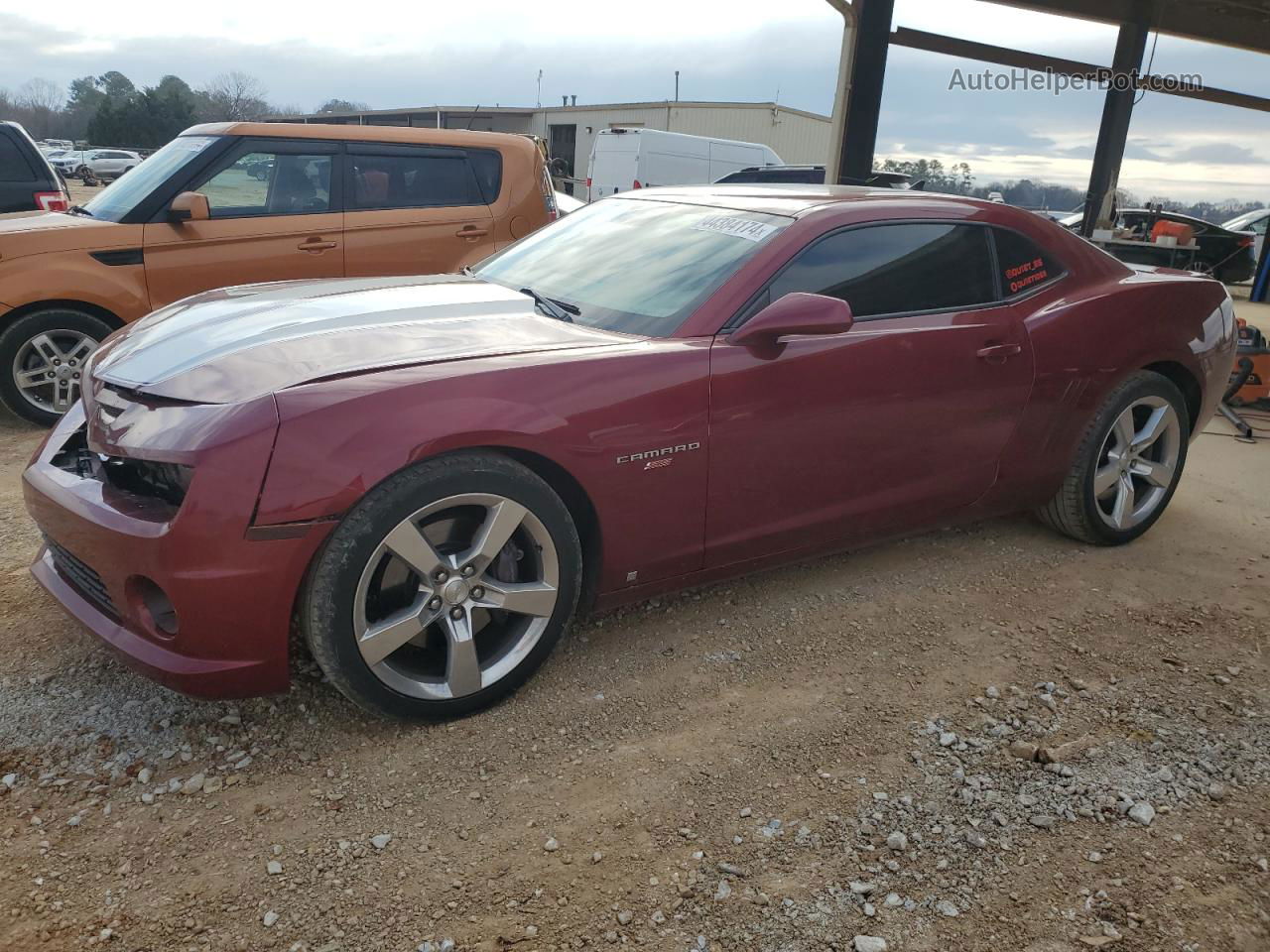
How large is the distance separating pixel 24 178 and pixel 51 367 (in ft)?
8.05

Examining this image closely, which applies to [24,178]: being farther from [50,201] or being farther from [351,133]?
[351,133]

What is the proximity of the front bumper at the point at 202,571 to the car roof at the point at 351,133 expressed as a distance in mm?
4193

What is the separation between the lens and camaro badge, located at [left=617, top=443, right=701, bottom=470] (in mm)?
2740

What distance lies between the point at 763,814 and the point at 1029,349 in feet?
7.19

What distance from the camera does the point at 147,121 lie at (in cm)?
4712

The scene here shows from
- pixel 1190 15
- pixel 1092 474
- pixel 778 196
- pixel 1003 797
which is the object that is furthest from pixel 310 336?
pixel 1190 15

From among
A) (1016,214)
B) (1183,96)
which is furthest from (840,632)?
(1183,96)

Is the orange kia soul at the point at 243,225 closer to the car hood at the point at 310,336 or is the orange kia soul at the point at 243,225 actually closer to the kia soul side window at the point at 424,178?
the kia soul side window at the point at 424,178

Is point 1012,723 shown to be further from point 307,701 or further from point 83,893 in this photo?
point 83,893

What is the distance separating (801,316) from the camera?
9.21 feet

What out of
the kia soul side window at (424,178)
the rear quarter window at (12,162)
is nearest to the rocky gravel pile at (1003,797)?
the kia soul side window at (424,178)

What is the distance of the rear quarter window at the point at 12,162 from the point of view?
22.4 feet

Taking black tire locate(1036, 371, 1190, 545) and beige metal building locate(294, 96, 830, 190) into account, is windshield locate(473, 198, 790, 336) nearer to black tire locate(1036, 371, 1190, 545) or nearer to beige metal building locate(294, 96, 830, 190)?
black tire locate(1036, 371, 1190, 545)

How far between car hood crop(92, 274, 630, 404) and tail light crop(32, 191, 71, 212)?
4.72m
